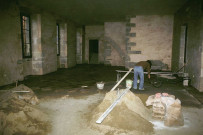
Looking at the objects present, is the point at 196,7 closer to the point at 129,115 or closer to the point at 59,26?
the point at 129,115

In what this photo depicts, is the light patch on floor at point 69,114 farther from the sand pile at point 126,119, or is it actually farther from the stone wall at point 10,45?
the stone wall at point 10,45

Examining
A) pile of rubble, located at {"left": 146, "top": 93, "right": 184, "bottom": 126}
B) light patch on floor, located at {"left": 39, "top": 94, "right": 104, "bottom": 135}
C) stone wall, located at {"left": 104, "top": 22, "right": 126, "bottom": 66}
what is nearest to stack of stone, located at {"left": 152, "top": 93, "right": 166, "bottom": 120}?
pile of rubble, located at {"left": 146, "top": 93, "right": 184, "bottom": 126}

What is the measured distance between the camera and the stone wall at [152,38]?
35.6ft

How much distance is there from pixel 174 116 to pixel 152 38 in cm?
847

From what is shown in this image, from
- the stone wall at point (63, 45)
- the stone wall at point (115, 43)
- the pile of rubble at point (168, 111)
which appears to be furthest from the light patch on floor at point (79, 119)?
the stone wall at point (115, 43)

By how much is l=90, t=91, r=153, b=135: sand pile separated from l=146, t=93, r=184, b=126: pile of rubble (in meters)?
0.30

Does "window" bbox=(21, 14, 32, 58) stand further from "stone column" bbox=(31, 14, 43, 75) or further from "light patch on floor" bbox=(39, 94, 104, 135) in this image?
"light patch on floor" bbox=(39, 94, 104, 135)

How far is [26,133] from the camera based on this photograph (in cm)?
298

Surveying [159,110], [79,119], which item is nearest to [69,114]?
[79,119]

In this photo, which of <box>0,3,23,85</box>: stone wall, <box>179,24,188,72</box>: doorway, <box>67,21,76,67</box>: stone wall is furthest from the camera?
<box>67,21,76,67</box>: stone wall

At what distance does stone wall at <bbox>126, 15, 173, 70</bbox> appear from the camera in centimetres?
1084

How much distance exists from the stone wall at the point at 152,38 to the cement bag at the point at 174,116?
8009 millimetres

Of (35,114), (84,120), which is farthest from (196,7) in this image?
(35,114)

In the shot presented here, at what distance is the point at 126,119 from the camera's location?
330 cm
